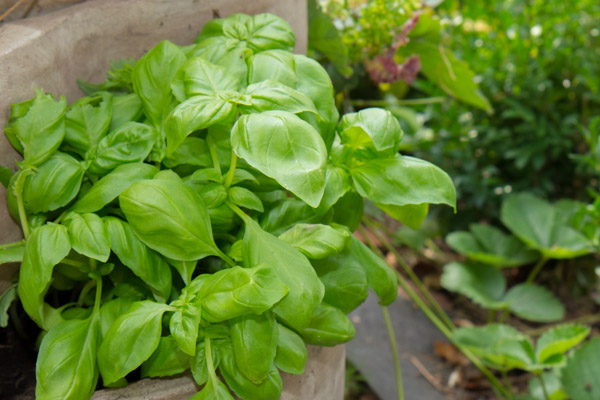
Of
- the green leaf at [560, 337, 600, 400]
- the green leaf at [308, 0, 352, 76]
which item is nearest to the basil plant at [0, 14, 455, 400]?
the green leaf at [308, 0, 352, 76]

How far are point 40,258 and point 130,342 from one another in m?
0.14

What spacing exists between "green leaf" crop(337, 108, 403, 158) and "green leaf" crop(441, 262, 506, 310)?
110 centimetres

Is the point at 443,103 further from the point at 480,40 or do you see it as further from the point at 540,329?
the point at 540,329

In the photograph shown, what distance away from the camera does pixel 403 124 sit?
2.30m

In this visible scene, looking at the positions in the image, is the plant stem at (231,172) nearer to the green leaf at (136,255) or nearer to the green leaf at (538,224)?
the green leaf at (136,255)

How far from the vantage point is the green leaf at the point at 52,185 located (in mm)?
842

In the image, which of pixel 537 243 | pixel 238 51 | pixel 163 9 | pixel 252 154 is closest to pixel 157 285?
pixel 252 154

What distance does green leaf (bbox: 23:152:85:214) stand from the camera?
84cm

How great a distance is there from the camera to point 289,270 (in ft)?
2.43

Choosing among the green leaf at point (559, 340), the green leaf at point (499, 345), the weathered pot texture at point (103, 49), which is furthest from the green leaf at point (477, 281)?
the weathered pot texture at point (103, 49)

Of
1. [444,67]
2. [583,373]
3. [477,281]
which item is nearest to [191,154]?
[444,67]

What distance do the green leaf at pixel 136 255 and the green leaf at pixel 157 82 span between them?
0.62 ft

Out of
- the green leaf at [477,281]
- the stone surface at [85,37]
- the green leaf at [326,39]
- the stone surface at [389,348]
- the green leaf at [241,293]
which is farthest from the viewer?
the green leaf at [477,281]

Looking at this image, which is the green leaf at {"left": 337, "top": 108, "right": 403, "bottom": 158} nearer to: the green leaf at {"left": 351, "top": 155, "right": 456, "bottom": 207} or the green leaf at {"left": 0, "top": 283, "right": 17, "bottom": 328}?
the green leaf at {"left": 351, "top": 155, "right": 456, "bottom": 207}
